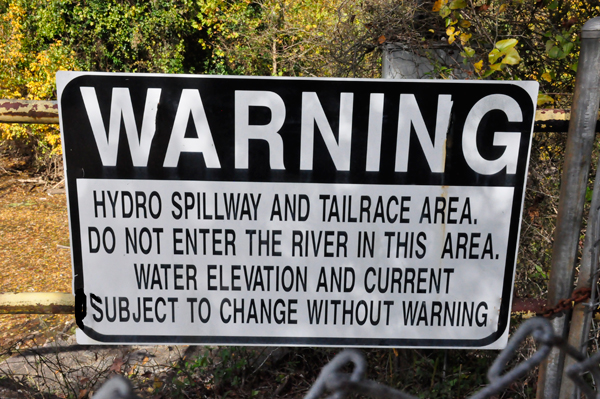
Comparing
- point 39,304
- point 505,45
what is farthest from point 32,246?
point 505,45

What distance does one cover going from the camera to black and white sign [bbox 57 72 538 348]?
1.61m

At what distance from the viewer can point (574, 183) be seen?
1696 millimetres

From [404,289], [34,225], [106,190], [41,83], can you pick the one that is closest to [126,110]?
[106,190]

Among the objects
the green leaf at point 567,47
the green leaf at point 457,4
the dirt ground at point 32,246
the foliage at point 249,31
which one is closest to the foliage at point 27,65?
the dirt ground at point 32,246

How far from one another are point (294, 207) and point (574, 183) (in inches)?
37.8

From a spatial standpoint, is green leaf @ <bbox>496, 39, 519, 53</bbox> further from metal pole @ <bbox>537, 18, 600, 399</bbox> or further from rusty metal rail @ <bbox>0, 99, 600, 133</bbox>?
rusty metal rail @ <bbox>0, 99, 600, 133</bbox>

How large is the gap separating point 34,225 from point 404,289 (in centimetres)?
852

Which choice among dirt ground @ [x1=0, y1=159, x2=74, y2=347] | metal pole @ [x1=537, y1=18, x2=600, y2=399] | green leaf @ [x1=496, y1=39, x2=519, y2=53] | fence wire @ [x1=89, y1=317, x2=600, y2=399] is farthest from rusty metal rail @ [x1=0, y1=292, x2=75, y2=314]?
dirt ground @ [x1=0, y1=159, x2=74, y2=347]

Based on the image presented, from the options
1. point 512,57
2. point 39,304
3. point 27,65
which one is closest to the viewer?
point 39,304

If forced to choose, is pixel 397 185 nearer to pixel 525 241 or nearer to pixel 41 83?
pixel 525 241

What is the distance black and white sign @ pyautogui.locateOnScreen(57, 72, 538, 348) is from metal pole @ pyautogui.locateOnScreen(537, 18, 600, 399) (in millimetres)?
168

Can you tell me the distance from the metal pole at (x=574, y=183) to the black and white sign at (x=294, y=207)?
0.55ft

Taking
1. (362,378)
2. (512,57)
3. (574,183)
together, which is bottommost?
(362,378)

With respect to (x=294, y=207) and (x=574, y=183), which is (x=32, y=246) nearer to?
(x=294, y=207)
